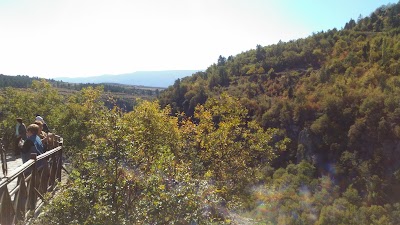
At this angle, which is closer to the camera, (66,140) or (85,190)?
(85,190)

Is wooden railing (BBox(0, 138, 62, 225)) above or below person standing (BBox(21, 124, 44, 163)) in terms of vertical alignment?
below

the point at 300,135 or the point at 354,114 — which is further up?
the point at 354,114

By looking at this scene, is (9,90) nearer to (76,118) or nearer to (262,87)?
(76,118)

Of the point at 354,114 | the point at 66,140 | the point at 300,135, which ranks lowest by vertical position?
the point at 300,135

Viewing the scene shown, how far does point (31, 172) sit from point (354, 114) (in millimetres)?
94987

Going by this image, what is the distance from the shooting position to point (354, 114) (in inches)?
3580

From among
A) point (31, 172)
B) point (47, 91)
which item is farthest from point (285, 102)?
point (31, 172)

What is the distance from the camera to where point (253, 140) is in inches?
647

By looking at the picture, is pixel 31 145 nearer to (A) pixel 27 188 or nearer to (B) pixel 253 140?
(A) pixel 27 188

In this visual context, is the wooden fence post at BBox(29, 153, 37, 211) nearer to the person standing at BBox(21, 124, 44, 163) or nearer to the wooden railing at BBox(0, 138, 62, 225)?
the wooden railing at BBox(0, 138, 62, 225)

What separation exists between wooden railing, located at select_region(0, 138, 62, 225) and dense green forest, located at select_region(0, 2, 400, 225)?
29.3 inches

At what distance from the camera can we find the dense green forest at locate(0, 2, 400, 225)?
6.36 metres

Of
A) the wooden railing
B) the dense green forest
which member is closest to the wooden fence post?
the wooden railing

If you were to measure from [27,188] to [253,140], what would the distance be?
36.2ft
